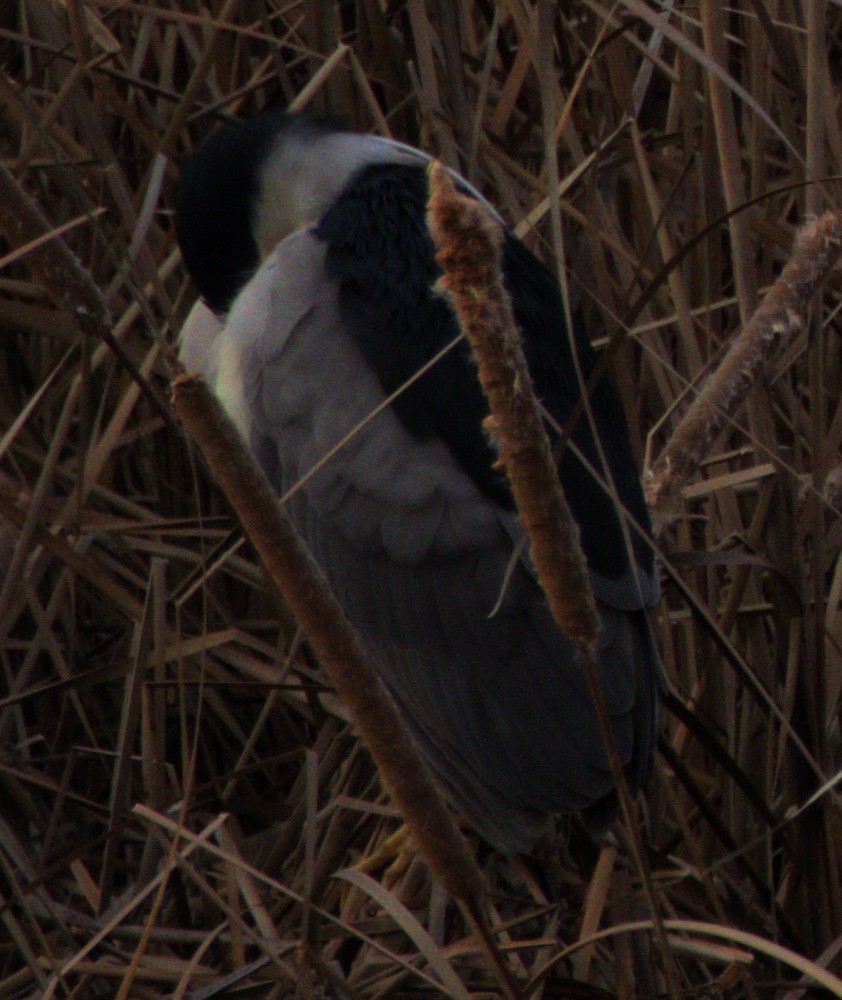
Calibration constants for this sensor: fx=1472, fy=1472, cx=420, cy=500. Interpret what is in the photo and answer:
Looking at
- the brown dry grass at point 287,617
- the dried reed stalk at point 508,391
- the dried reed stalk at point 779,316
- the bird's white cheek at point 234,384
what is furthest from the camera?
the bird's white cheek at point 234,384

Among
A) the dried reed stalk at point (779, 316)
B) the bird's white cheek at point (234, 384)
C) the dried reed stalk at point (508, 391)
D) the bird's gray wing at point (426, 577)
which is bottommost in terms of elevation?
the bird's gray wing at point (426, 577)

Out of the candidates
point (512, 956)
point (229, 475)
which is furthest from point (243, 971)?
point (229, 475)

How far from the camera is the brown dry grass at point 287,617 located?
1380 millimetres

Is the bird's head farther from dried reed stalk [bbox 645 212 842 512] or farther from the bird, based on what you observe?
dried reed stalk [bbox 645 212 842 512]

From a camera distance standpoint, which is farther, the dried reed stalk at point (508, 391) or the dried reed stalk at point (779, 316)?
the dried reed stalk at point (779, 316)

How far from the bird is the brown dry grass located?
0.07 m

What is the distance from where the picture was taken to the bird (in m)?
1.62

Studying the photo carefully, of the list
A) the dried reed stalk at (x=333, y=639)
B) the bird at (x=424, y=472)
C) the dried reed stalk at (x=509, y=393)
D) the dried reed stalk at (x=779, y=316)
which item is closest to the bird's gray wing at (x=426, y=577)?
the bird at (x=424, y=472)

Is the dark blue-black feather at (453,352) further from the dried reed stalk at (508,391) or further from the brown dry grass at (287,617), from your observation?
the dried reed stalk at (508,391)

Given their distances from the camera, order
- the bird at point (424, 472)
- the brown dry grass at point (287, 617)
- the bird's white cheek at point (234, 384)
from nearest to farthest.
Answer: the brown dry grass at point (287, 617) → the bird at point (424, 472) → the bird's white cheek at point (234, 384)

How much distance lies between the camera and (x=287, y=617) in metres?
1.79

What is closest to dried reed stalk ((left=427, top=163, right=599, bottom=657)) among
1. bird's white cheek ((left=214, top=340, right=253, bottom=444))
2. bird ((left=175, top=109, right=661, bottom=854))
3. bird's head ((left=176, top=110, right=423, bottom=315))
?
bird ((left=175, top=109, right=661, bottom=854))

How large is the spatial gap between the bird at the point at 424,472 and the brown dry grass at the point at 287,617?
2.7 inches

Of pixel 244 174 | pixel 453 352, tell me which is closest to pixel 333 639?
pixel 453 352
